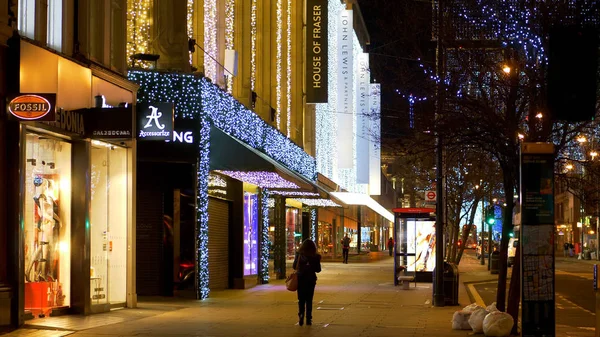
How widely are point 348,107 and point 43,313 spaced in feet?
108

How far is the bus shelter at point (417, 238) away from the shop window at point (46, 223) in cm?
1765

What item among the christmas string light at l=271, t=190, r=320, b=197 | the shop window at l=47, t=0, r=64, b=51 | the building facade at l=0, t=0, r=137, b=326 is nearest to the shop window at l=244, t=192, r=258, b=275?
the christmas string light at l=271, t=190, r=320, b=197

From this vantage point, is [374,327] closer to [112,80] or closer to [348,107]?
[112,80]

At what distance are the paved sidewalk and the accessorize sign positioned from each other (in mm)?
13270

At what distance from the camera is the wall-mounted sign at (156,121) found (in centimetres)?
1933

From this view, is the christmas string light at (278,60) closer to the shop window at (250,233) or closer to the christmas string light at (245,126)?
the christmas string light at (245,126)

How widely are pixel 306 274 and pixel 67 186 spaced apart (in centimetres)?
490

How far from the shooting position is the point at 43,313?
16.6m

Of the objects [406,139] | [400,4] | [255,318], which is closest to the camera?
[255,318]

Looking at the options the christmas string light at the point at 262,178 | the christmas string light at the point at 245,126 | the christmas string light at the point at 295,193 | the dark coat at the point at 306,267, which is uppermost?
the christmas string light at the point at 245,126


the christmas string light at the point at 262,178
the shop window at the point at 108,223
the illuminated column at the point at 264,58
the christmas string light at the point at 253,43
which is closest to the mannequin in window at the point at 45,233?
the shop window at the point at 108,223

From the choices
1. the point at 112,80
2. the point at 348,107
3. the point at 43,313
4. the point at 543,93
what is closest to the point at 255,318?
the point at 43,313

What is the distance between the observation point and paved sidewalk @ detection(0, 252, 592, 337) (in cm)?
1550

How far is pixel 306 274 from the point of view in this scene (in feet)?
57.3
